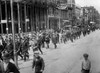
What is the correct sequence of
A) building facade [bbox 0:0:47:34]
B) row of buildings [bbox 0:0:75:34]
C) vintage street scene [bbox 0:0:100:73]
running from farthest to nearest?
1. building facade [bbox 0:0:47:34]
2. row of buildings [bbox 0:0:75:34]
3. vintage street scene [bbox 0:0:100:73]

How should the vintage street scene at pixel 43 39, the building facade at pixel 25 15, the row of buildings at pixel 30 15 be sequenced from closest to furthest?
1. the vintage street scene at pixel 43 39
2. the row of buildings at pixel 30 15
3. the building facade at pixel 25 15

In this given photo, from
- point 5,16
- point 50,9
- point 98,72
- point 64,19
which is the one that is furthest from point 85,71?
point 64,19

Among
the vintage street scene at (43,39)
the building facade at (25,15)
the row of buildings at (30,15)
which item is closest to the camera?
the vintage street scene at (43,39)

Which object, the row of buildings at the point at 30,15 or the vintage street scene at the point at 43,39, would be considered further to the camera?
the row of buildings at the point at 30,15

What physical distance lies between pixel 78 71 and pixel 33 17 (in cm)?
5037

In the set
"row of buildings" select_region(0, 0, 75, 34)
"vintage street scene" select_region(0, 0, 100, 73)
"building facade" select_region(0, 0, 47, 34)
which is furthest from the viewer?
"building facade" select_region(0, 0, 47, 34)

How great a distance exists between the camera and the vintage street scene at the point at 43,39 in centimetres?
1436

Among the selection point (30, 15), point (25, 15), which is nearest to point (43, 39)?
point (25, 15)

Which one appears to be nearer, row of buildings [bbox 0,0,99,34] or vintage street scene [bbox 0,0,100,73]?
vintage street scene [bbox 0,0,100,73]

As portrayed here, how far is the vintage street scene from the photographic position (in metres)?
14.4

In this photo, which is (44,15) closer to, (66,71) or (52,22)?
(52,22)

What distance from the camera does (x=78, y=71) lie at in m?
13.3

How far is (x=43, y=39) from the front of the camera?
1033 inches

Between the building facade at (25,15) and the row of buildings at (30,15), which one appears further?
the building facade at (25,15)
